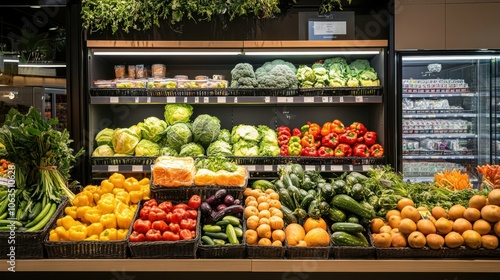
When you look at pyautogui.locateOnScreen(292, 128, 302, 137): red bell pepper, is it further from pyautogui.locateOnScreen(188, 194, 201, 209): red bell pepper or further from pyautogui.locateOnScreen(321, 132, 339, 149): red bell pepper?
pyautogui.locateOnScreen(188, 194, 201, 209): red bell pepper

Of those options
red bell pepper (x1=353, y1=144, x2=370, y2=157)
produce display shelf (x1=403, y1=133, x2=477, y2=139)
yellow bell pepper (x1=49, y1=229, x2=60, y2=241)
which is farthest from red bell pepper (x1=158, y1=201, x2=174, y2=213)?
Result: produce display shelf (x1=403, y1=133, x2=477, y2=139)

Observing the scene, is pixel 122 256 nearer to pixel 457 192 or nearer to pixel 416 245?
pixel 416 245

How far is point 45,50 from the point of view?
4762 millimetres

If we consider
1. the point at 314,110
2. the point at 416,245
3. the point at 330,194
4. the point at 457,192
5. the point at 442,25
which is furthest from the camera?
the point at 314,110

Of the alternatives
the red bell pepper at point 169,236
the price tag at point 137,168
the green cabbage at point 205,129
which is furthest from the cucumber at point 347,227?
the price tag at point 137,168

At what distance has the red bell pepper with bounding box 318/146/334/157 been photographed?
467 cm

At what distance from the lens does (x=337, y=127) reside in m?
4.77

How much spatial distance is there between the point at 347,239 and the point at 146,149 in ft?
8.73

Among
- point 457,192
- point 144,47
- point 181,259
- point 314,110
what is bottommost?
point 181,259

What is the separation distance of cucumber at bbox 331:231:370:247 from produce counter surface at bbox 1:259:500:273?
97 mm

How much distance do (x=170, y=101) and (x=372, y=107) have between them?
7.28 feet

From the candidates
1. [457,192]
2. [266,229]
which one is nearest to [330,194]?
[266,229]

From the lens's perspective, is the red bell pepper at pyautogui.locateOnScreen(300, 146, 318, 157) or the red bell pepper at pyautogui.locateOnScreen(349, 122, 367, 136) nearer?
the red bell pepper at pyautogui.locateOnScreen(300, 146, 318, 157)

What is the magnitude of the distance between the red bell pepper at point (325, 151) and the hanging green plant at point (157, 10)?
4.59 feet
